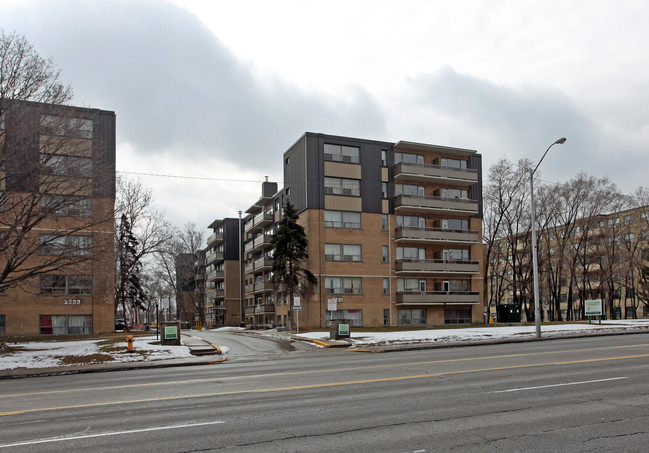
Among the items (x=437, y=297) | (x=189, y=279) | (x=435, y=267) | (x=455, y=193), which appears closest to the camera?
(x=437, y=297)

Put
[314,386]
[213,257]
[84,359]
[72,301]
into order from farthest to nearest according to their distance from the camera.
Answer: [213,257], [72,301], [84,359], [314,386]

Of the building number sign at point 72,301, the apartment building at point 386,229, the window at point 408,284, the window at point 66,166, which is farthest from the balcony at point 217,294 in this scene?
the window at point 66,166

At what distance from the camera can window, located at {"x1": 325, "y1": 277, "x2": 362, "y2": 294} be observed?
5344 cm

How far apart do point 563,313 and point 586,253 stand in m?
42.9

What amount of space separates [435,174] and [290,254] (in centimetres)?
1823

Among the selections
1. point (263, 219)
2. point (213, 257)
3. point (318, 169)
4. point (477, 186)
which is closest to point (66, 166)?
point (318, 169)

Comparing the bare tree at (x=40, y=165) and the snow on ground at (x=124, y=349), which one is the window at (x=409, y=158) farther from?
the bare tree at (x=40, y=165)

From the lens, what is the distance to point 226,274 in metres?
85.2

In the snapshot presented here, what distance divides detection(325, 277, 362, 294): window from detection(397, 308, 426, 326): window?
522 centimetres

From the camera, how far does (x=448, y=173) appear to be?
58.0 meters

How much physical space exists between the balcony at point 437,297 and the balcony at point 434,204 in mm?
8391

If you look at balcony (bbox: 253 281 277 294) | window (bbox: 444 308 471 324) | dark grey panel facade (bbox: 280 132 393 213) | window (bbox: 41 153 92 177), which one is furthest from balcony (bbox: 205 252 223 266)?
window (bbox: 41 153 92 177)

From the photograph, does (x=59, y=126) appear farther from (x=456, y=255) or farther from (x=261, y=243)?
(x=261, y=243)

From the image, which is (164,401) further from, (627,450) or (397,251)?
(397,251)
